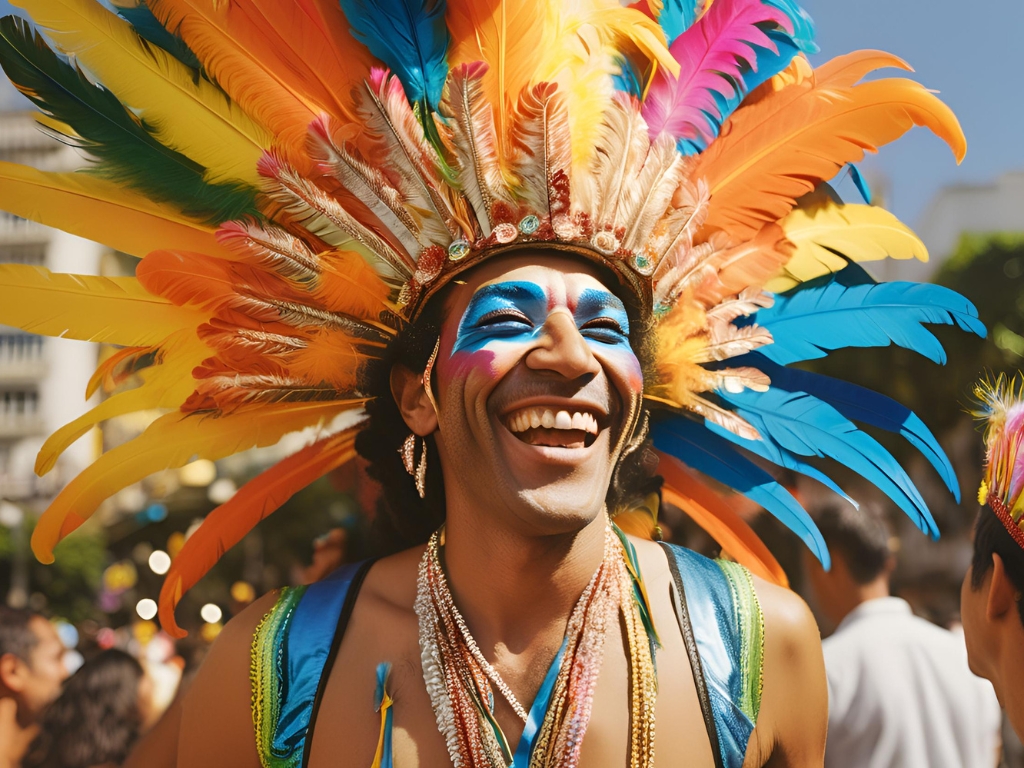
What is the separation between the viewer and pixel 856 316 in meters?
2.89

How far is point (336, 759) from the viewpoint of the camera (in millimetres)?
2418

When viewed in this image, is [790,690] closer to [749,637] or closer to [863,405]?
[749,637]

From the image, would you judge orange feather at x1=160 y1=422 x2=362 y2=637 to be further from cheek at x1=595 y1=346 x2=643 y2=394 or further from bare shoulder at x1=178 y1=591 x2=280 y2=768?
cheek at x1=595 y1=346 x2=643 y2=394

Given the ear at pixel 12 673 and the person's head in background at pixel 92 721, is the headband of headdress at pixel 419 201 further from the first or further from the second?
the ear at pixel 12 673

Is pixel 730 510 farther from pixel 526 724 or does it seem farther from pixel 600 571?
pixel 526 724

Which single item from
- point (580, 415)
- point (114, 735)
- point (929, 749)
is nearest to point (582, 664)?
point (580, 415)

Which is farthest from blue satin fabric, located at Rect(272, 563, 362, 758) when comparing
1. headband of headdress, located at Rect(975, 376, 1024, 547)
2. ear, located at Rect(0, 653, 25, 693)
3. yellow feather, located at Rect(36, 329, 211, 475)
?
ear, located at Rect(0, 653, 25, 693)

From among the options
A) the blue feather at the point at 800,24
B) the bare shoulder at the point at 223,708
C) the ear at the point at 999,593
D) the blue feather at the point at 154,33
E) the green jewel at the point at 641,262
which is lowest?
the bare shoulder at the point at 223,708

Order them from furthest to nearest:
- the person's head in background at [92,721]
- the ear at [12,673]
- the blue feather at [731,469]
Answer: the ear at [12,673] → the person's head in background at [92,721] → the blue feather at [731,469]

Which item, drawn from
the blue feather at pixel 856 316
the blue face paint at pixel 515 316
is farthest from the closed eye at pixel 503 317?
the blue feather at pixel 856 316

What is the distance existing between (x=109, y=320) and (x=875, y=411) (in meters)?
2.30

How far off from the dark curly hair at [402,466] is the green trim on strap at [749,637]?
0.42 meters

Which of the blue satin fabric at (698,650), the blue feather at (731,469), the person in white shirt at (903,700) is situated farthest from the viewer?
the person in white shirt at (903,700)

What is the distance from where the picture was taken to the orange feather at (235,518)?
8.93 ft
